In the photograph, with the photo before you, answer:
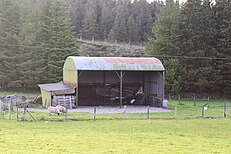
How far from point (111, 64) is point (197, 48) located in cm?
1842

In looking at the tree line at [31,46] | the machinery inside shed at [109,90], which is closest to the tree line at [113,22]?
the tree line at [31,46]

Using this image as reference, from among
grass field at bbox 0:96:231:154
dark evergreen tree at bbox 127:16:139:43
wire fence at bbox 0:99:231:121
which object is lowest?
wire fence at bbox 0:99:231:121

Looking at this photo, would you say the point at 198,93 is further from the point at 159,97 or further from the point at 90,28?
the point at 90,28

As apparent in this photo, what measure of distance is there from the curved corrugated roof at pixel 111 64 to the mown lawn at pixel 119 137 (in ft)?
44.3

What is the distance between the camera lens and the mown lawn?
13922mm

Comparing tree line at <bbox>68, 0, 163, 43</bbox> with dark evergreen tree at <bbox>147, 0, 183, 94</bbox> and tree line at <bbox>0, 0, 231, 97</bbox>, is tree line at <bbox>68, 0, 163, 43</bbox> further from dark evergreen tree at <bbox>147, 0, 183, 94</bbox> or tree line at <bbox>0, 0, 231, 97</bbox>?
tree line at <bbox>0, 0, 231, 97</bbox>

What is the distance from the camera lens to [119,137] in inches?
676

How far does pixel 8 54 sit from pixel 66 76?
17.0 m

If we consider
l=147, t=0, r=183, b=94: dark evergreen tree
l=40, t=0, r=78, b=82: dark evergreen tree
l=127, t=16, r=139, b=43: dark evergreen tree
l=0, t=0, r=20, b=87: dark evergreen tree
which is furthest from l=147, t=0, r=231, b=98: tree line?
l=127, t=16, r=139, b=43: dark evergreen tree

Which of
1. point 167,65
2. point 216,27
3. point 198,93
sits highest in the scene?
point 216,27

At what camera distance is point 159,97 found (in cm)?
3950

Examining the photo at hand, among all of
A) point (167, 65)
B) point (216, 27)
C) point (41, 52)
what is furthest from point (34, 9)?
point (216, 27)

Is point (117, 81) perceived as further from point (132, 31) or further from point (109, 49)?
point (132, 31)

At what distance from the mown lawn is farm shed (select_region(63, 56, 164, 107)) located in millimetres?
14281
